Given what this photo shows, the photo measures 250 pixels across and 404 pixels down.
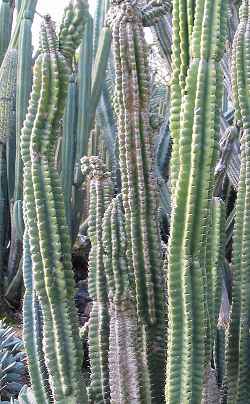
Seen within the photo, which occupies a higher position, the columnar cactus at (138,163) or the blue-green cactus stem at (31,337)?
the columnar cactus at (138,163)

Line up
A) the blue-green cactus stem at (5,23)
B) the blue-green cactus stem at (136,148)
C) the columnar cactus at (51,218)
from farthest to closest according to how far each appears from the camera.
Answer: the blue-green cactus stem at (5,23) → the blue-green cactus stem at (136,148) → the columnar cactus at (51,218)

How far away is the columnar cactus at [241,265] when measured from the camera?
2195mm

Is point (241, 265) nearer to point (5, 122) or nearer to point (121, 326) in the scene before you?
point (121, 326)

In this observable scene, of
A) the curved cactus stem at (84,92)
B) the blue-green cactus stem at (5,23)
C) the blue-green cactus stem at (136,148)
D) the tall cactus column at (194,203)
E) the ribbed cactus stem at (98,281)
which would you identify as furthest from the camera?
the blue-green cactus stem at (5,23)

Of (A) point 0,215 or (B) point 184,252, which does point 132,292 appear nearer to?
(B) point 184,252

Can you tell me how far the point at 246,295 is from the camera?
221cm

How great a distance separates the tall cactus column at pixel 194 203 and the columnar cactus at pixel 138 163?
30cm

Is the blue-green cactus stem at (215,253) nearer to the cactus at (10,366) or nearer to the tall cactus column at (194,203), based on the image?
the tall cactus column at (194,203)

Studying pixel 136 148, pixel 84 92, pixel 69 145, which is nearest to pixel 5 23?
pixel 84 92

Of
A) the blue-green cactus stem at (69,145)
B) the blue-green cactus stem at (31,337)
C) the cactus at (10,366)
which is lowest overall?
the cactus at (10,366)

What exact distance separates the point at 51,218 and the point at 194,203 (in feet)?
1.64

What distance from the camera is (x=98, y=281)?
232cm

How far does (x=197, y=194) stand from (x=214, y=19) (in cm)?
52

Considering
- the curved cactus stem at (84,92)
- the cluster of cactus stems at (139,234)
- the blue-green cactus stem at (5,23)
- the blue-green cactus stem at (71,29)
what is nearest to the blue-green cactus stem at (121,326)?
the cluster of cactus stems at (139,234)
